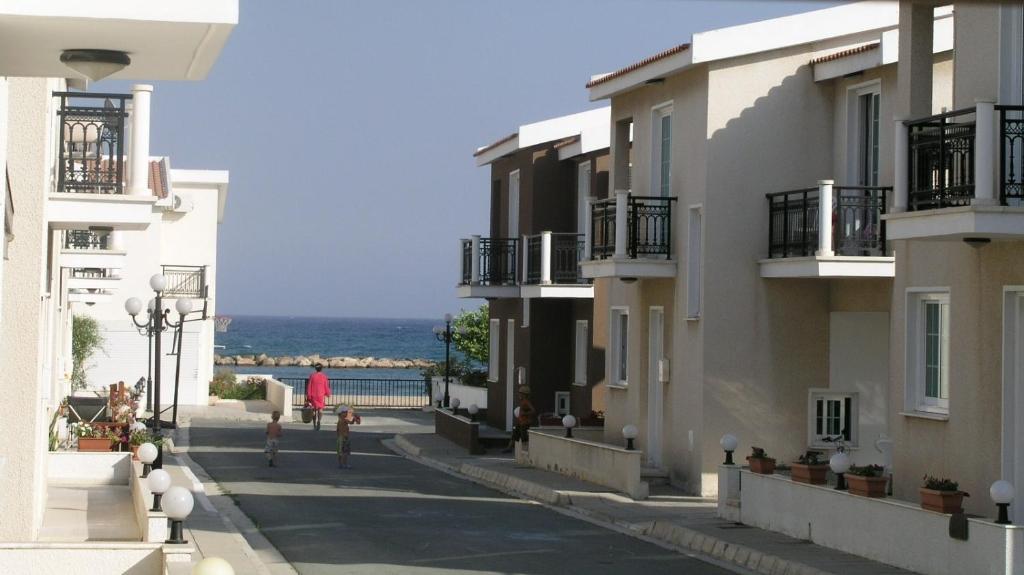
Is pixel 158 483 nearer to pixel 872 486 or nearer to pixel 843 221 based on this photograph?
pixel 872 486

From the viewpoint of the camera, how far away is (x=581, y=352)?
33.4 metres

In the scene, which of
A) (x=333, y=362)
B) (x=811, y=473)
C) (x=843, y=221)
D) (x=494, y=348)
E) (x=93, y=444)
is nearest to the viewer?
(x=811, y=473)

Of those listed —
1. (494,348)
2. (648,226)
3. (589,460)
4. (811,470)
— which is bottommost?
(589,460)

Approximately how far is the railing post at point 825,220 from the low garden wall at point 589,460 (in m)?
4.29

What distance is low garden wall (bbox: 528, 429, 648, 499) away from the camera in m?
22.4

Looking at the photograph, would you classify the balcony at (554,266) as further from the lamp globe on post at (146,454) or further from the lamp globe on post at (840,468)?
the lamp globe on post at (840,468)

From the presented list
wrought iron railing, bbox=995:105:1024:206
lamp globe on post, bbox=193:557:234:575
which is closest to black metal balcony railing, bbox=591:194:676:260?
wrought iron railing, bbox=995:105:1024:206

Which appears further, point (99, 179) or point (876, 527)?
point (99, 179)

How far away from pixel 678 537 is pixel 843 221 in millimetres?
5941

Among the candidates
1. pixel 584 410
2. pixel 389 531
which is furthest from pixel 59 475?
pixel 584 410

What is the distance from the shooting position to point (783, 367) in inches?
892

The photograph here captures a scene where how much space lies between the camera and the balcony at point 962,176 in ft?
46.3

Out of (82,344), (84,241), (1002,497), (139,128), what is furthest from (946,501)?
(82,344)

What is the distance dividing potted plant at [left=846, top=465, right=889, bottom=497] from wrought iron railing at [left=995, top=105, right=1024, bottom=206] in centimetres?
338
